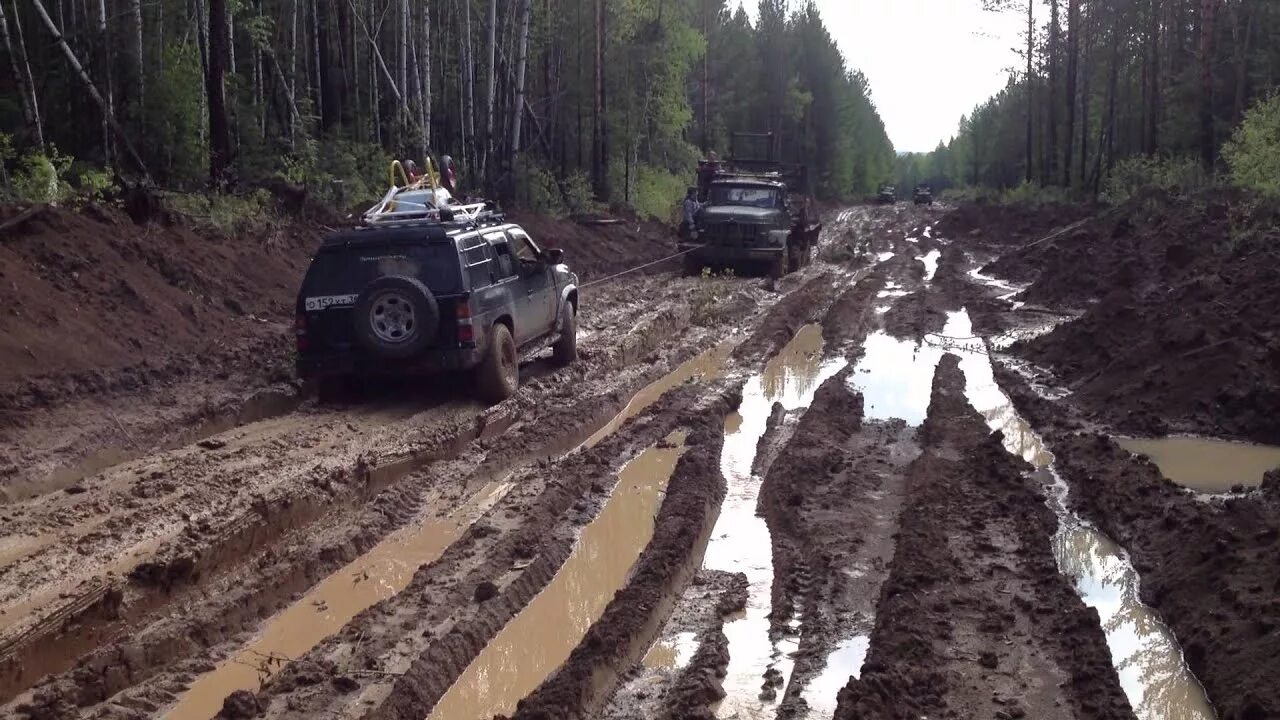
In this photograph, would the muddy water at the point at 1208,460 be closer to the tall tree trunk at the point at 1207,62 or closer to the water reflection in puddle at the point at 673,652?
the water reflection in puddle at the point at 673,652

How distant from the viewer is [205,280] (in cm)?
1402

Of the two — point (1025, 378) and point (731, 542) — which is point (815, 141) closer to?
point (1025, 378)

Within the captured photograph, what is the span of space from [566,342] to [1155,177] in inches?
916

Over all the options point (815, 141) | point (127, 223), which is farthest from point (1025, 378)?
point (815, 141)

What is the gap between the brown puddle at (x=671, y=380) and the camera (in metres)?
10.6

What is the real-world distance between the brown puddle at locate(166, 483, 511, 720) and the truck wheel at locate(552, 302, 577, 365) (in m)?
4.88

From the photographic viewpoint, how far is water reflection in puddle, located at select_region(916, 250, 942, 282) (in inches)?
1002

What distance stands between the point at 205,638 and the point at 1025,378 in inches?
384

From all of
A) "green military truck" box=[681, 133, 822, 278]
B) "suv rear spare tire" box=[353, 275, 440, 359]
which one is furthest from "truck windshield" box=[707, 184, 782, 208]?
"suv rear spare tire" box=[353, 275, 440, 359]

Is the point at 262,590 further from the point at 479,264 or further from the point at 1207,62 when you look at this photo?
the point at 1207,62

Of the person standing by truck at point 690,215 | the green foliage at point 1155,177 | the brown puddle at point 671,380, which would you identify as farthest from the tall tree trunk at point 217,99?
the green foliage at point 1155,177

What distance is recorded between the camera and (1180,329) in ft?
36.5

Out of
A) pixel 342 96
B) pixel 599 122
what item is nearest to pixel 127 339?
pixel 342 96

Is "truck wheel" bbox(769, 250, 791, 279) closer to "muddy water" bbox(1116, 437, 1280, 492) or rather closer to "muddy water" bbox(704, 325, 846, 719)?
"muddy water" bbox(704, 325, 846, 719)
